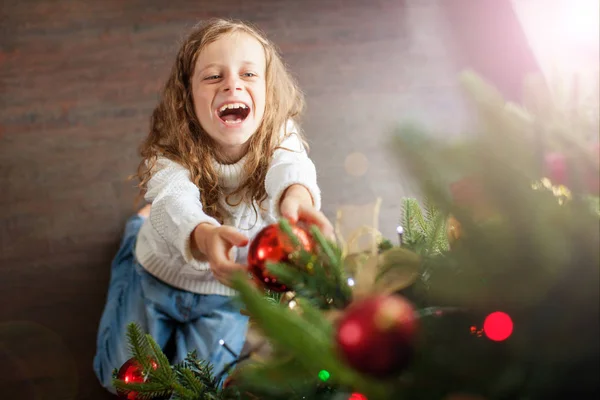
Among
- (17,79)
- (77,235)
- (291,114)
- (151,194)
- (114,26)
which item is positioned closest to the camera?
(151,194)

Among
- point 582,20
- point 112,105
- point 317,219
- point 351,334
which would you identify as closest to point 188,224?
point 317,219

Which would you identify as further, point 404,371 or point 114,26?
point 114,26

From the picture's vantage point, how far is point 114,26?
1.73 metres

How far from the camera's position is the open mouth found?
90cm

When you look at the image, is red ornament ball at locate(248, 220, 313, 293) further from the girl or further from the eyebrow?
the eyebrow

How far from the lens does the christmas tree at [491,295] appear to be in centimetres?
33

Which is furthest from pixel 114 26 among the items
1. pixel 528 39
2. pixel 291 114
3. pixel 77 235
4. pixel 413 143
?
pixel 413 143

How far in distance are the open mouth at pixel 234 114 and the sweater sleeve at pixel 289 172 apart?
0.08 metres

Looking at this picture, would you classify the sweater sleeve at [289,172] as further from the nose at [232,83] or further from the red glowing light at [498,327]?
the red glowing light at [498,327]

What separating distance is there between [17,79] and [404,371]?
155cm

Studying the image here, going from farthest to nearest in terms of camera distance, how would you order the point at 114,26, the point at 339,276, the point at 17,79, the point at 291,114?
the point at 114,26
the point at 17,79
the point at 291,114
the point at 339,276

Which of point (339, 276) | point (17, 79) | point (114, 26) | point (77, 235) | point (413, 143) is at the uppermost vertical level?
point (114, 26)

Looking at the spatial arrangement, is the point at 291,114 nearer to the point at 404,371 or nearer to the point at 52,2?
the point at 404,371

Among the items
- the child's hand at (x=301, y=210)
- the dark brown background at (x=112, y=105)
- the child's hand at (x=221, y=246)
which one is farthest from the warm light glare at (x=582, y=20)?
the child's hand at (x=221, y=246)
